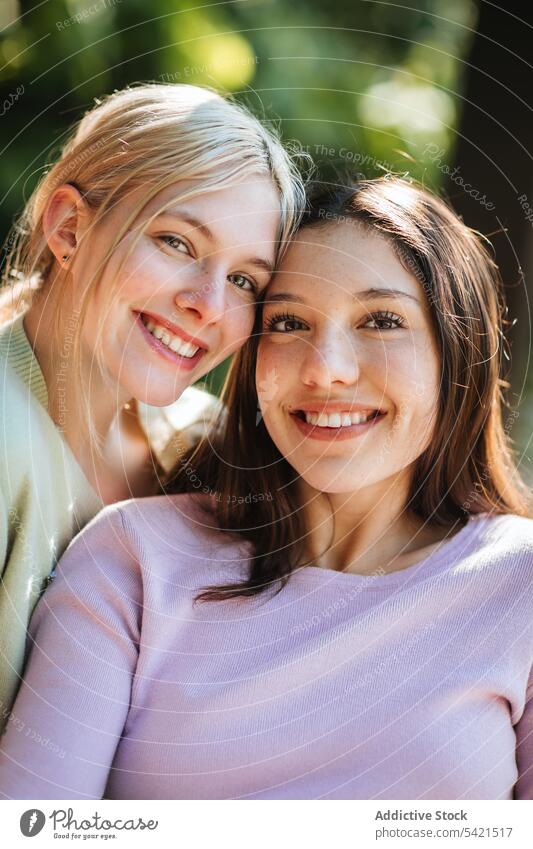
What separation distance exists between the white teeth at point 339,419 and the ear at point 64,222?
12.6 inches

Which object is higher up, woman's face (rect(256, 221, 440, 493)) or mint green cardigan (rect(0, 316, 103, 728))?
woman's face (rect(256, 221, 440, 493))

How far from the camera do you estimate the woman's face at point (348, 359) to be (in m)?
0.83

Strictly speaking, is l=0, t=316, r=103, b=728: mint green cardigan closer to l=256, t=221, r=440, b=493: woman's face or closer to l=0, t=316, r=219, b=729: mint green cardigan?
l=0, t=316, r=219, b=729: mint green cardigan

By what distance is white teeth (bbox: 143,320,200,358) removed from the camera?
908 millimetres

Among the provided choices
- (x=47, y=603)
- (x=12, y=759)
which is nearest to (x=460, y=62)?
(x=47, y=603)

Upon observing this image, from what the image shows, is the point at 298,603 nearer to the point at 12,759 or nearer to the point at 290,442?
the point at 290,442

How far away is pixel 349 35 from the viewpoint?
122 cm

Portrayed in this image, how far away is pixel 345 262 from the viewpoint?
82cm

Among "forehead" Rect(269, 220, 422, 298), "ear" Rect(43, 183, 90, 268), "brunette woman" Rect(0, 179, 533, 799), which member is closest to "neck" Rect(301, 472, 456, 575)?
"brunette woman" Rect(0, 179, 533, 799)

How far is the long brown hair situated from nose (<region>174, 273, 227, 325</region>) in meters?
0.05

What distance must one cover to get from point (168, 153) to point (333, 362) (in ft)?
0.87

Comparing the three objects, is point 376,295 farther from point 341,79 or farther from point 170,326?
point 341,79

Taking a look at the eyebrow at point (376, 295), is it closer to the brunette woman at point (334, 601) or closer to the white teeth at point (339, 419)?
the brunette woman at point (334, 601)
